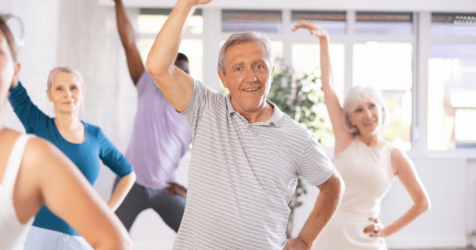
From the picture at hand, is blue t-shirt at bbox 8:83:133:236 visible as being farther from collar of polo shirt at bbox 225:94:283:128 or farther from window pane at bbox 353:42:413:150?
window pane at bbox 353:42:413:150

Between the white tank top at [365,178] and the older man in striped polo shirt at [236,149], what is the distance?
2.30 feet

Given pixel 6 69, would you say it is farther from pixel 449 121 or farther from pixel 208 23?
pixel 449 121

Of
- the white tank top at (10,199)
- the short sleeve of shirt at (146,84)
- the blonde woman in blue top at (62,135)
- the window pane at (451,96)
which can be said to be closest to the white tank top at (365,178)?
the blonde woman in blue top at (62,135)

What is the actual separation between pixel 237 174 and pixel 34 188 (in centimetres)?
73

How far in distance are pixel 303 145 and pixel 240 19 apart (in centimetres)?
389

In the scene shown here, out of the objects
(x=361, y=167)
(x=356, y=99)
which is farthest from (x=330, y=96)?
(x=361, y=167)

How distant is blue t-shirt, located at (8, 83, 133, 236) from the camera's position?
1761 mm

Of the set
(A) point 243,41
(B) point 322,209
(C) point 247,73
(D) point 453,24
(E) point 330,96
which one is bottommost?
(B) point 322,209

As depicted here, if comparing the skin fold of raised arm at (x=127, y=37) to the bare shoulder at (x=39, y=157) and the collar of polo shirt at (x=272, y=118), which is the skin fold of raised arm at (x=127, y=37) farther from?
the bare shoulder at (x=39, y=157)

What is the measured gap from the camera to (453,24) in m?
5.22

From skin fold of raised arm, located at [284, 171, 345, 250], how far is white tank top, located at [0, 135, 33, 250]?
1.12 metres

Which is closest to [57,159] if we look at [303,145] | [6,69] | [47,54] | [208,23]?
[6,69]

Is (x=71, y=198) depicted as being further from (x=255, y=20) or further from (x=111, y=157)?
(x=255, y=20)

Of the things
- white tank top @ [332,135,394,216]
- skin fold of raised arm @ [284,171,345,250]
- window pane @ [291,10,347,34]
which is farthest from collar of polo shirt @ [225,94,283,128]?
window pane @ [291,10,347,34]
